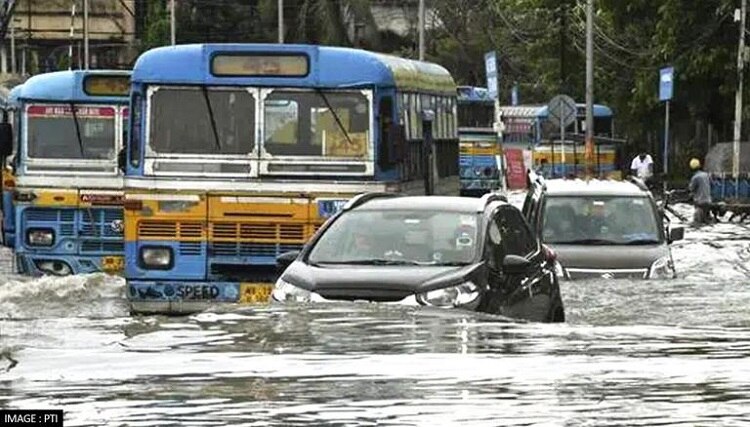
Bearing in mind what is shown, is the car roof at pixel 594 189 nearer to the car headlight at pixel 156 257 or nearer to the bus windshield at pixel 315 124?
the bus windshield at pixel 315 124

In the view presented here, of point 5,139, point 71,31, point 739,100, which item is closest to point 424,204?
point 5,139

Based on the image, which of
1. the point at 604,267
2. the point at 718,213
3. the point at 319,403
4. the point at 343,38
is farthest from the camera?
the point at 343,38

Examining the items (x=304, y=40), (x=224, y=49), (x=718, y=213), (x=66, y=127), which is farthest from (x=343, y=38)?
(x=224, y=49)

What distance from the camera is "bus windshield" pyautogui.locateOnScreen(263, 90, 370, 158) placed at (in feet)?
55.5

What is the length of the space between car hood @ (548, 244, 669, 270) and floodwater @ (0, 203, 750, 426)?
8.06 metres

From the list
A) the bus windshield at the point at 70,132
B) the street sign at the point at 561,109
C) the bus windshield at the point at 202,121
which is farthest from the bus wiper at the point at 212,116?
the street sign at the point at 561,109

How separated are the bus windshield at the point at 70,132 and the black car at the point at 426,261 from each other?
7.60m

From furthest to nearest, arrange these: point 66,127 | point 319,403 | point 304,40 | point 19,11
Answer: point 19,11, point 304,40, point 66,127, point 319,403

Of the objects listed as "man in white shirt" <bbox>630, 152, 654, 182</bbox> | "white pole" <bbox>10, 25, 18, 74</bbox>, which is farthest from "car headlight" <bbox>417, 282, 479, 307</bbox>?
"white pole" <bbox>10, 25, 18, 74</bbox>

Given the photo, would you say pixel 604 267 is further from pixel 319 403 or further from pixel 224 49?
pixel 319 403

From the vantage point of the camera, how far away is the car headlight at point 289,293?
497 inches

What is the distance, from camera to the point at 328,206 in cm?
1677

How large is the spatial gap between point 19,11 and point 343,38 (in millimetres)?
29721

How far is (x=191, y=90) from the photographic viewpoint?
55.5 feet
